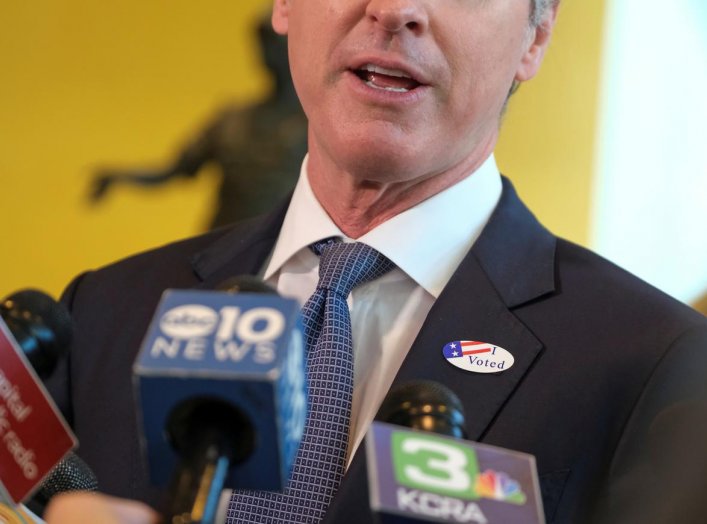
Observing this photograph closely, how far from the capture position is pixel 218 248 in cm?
154

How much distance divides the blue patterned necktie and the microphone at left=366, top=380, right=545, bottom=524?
461 mm

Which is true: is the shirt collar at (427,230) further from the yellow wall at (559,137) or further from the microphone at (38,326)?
the yellow wall at (559,137)

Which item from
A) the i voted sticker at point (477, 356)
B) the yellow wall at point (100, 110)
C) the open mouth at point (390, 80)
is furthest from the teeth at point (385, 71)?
the yellow wall at point (100, 110)

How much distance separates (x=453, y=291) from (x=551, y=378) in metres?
0.14

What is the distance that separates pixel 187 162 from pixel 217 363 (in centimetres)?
242

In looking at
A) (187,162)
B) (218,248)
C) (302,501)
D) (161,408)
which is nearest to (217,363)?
(161,408)

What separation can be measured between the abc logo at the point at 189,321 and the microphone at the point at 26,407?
0.23 meters

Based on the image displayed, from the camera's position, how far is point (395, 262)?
1.36 metres

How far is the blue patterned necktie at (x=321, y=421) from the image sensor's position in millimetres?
1195

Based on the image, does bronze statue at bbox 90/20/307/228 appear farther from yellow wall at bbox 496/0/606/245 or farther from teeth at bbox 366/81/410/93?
teeth at bbox 366/81/410/93

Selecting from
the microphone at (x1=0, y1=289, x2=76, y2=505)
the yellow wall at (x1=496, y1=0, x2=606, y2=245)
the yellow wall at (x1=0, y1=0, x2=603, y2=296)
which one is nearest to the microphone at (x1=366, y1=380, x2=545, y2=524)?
the microphone at (x1=0, y1=289, x2=76, y2=505)

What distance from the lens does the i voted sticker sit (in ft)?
4.14

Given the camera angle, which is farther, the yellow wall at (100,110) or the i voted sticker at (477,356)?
the yellow wall at (100,110)

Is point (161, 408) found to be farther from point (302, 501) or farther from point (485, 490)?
point (302, 501)
